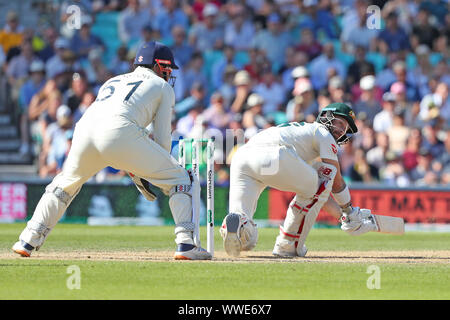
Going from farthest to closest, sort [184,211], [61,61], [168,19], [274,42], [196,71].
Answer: [168,19], [274,42], [61,61], [196,71], [184,211]

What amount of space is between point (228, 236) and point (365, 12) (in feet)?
42.2

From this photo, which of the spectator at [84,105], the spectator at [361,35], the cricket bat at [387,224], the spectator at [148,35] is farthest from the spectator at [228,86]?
the cricket bat at [387,224]

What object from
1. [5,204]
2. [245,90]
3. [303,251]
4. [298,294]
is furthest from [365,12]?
[298,294]

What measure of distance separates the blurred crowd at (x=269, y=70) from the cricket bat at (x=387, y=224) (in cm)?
651

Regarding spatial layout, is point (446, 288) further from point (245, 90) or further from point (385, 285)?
point (245, 90)

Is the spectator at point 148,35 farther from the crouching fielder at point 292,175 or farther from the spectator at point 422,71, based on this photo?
the crouching fielder at point 292,175

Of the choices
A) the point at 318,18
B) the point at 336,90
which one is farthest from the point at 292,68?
the point at 318,18

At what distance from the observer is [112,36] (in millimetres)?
23016

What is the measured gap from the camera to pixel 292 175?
34.1ft

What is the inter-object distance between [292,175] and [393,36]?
1240 cm

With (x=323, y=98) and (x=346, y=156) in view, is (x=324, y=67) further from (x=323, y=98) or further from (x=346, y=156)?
(x=346, y=156)

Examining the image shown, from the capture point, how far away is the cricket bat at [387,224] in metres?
11.3

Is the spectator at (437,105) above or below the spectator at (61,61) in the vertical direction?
below

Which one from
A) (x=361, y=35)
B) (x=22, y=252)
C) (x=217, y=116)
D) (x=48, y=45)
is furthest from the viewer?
(x=48, y=45)
